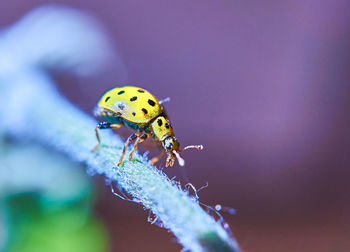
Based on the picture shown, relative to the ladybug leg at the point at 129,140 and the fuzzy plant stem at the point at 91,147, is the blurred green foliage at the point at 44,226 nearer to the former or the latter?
the fuzzy plant stem at the point at 91,147

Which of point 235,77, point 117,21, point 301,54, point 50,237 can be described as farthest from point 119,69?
point 301,54

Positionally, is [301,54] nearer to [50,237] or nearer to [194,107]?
[194,107]

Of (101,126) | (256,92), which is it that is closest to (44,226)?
(101,126)

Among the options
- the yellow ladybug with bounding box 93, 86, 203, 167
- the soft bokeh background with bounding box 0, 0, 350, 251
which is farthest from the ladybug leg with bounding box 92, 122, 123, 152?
the soft bokeh background with bounding box 0, 0, 350, 251

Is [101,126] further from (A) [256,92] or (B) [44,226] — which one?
(A) [256,92]

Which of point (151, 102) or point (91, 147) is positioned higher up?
point (151, 102)
